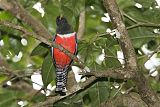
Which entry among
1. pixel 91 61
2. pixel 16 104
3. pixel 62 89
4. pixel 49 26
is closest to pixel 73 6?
pixel 49 26

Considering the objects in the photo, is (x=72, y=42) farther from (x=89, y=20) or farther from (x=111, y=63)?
(x=89, y=20)

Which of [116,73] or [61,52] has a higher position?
[61,52]

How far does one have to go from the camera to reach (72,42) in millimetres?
3105

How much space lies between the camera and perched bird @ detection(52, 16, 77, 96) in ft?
10.2

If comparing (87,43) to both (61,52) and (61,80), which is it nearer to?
(61,52)

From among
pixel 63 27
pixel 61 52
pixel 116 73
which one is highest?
pixel 63 27

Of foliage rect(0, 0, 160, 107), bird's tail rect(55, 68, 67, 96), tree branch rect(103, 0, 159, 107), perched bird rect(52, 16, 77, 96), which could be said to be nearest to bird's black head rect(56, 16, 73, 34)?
perched bird rect(52, 16, 77, 96)

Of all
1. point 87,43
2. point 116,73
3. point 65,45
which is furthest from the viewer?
point 87,43

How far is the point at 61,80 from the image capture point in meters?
3.21

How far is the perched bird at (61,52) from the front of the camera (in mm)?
3105

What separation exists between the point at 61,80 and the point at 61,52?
0.75 feet

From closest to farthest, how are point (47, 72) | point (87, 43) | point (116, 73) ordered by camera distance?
point (116, 73)
point (87, 43)
point (47, 72)

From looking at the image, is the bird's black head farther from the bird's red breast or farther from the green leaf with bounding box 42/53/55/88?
the green leaf with bounding box 42/53/55/88

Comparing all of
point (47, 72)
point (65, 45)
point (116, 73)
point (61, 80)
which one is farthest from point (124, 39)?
point (47, 72)
